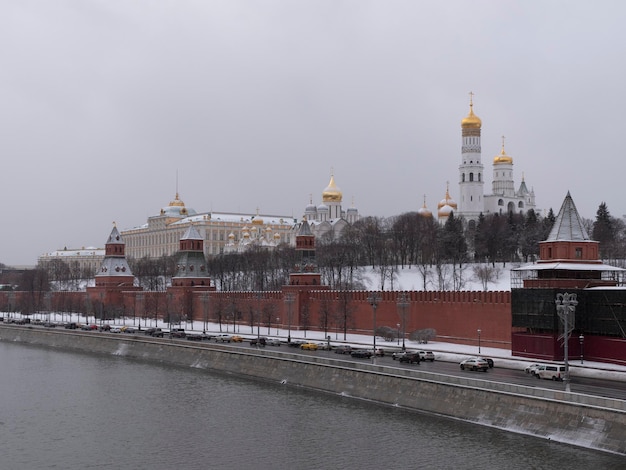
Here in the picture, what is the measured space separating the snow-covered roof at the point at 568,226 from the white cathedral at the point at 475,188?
58557 millimetres

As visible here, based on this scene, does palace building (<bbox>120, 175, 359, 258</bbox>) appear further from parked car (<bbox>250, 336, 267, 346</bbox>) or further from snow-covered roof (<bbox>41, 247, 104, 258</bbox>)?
parked car (<bbox>250, 336, 267, 346</bbox>)

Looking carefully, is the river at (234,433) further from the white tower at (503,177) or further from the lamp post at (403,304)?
the white tower at (503,177)

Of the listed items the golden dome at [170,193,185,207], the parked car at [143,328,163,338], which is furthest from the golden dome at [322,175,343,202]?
the parked car at [143,328,163,338]

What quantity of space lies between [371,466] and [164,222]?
113159 millimetres

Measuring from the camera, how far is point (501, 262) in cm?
7319

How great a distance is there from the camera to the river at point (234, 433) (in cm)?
2175

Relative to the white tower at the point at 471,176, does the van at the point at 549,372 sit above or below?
below

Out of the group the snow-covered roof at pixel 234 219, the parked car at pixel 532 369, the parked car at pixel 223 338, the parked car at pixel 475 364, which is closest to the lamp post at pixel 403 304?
the parked car at pixel 475 364

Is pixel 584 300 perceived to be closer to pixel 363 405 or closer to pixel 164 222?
pixel 363 405

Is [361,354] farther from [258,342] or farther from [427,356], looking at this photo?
[258,342]

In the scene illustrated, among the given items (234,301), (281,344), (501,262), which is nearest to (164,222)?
(501,262)

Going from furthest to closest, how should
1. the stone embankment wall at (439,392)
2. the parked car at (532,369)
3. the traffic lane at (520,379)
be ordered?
the parked car at (532,369) < the traffic lane at (520,379) < the stone embankment wall at (439,392)

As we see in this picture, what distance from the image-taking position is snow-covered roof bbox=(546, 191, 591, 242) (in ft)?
114

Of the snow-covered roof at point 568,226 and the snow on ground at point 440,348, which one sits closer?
the snow on ground at point 440,348
